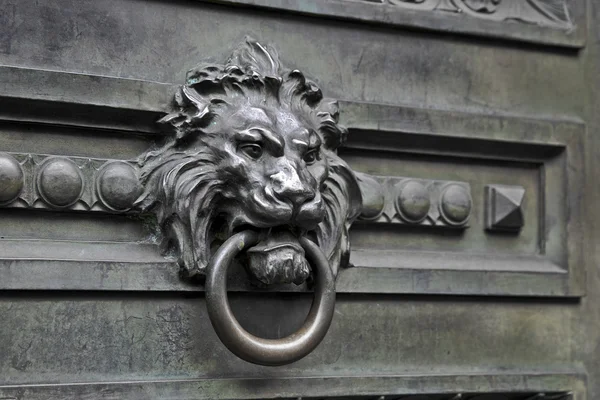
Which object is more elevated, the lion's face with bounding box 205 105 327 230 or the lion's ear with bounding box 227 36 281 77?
the lion's ear with bounding box 227 36 281 77

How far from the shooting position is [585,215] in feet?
4.80

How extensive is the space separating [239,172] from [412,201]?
0.29 metres

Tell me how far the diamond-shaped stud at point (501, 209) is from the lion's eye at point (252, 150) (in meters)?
0.40

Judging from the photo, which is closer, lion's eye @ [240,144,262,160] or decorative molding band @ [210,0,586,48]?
lion's eye @ [240,144,262,160]

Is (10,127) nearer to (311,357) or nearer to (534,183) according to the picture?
(311,357)

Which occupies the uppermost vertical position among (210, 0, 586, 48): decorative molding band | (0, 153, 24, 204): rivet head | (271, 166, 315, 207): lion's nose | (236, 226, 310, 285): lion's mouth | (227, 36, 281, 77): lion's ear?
(210, 0, 586, 48): decorative molding band

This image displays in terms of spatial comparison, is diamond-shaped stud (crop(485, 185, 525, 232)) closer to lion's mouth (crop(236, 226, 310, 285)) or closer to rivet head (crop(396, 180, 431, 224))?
rivet head (crop(396, 180, 431, 224))

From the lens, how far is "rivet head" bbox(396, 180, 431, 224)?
1348 mm

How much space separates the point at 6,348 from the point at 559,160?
2.80 feet

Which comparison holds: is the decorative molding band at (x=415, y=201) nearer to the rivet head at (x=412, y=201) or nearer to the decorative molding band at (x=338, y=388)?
the rivet head at (x=412, y=201)

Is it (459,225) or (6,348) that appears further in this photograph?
(459,225)

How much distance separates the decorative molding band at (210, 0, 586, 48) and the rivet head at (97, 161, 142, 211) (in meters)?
0.27

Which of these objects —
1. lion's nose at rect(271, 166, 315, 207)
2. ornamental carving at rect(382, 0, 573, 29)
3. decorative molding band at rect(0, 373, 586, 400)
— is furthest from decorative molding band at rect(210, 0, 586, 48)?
decorative molding band at rect(0, 373, 586, 400)

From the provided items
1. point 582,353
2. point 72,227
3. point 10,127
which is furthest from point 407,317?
point 10,127
